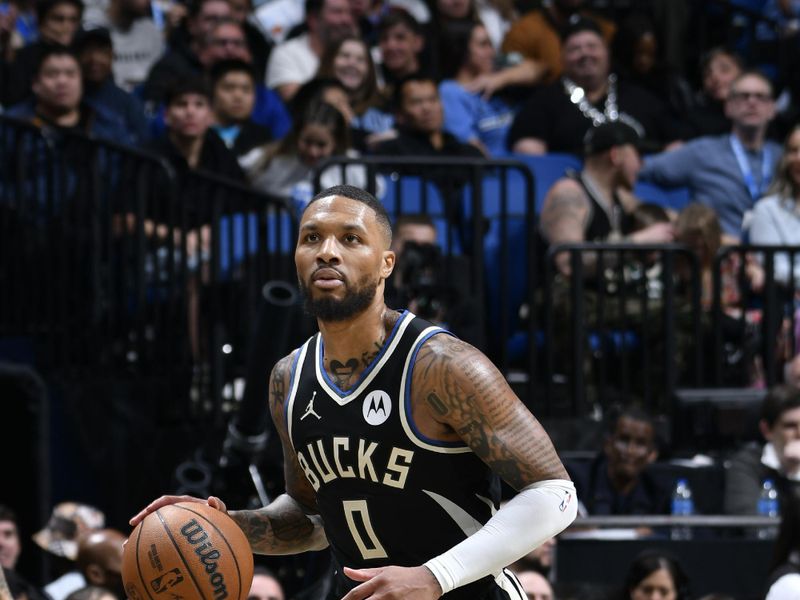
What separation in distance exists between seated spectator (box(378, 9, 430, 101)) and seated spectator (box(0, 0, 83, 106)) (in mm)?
2317

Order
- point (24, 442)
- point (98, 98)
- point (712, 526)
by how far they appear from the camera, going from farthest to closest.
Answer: point (98, 98) → point (24, 442) → point (712, 526)

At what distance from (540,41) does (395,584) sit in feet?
32.5

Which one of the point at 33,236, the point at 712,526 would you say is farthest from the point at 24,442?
the point at 712,526

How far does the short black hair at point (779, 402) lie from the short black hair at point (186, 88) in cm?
428

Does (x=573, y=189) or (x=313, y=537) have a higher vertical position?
(x=573, y=189)

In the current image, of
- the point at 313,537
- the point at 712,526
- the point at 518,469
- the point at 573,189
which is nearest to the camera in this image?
the point at 518,469

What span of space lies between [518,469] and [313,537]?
1.03 meters

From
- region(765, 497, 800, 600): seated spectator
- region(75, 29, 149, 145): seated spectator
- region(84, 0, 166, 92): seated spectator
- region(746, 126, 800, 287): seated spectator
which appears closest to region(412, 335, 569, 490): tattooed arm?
region(765, 497, 800, 600): seated spectator

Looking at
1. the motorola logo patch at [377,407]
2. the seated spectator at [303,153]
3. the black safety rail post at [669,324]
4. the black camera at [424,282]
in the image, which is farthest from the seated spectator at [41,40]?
the motorola logo patch at [377,407]

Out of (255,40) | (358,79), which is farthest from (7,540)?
(255,40)

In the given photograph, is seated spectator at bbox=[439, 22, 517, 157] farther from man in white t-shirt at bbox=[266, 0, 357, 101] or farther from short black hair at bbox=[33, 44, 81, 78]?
short black hair at bbox=[33, 44, 81, 78]

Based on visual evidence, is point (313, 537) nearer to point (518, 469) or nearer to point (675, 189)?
point (518, 469)

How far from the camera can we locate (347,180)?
34.8 feet

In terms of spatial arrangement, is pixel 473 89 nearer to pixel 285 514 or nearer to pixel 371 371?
pixel 285 514
